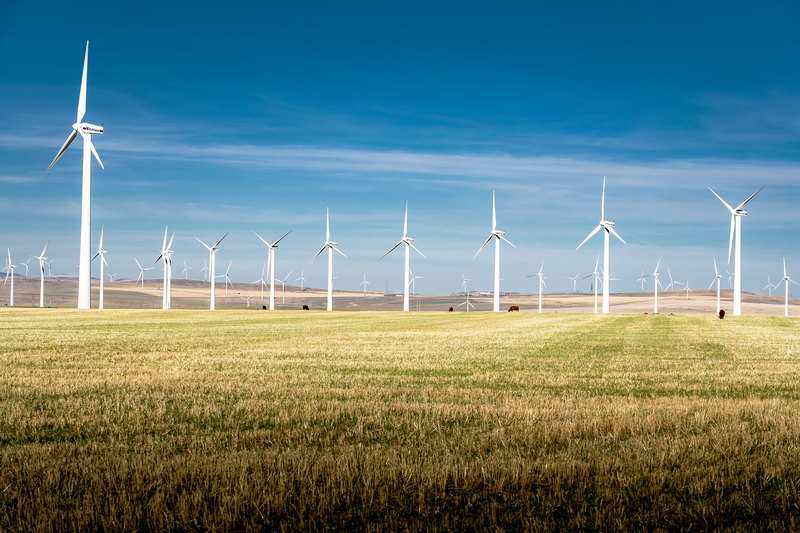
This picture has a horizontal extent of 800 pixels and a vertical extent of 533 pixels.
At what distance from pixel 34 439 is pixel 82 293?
90.8 m

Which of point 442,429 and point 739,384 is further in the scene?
point 739,384

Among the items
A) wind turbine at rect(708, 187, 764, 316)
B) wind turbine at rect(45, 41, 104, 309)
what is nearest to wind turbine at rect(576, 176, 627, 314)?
wind turbine at rect(708, 187, 764, 316)

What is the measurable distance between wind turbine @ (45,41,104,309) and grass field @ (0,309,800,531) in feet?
248

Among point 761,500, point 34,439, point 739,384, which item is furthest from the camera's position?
point 739,384

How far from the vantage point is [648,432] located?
11.4m

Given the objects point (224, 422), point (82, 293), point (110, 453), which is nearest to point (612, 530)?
point (110, 453)

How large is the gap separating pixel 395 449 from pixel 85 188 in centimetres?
9356

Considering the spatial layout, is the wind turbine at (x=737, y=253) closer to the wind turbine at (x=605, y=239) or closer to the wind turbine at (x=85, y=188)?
the wind turbine at (x=605, y=239)

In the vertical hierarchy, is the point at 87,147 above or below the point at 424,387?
above

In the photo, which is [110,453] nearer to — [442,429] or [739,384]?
[442,429]

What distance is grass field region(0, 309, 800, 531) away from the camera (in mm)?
7133

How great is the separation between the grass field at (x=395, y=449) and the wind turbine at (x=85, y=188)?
248ft

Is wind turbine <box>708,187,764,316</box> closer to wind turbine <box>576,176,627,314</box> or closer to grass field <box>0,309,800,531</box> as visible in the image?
wind turbine <box>576,176,627,314</box>

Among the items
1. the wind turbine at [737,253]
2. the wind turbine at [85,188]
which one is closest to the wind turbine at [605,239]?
the wind turbine at [737,253]
